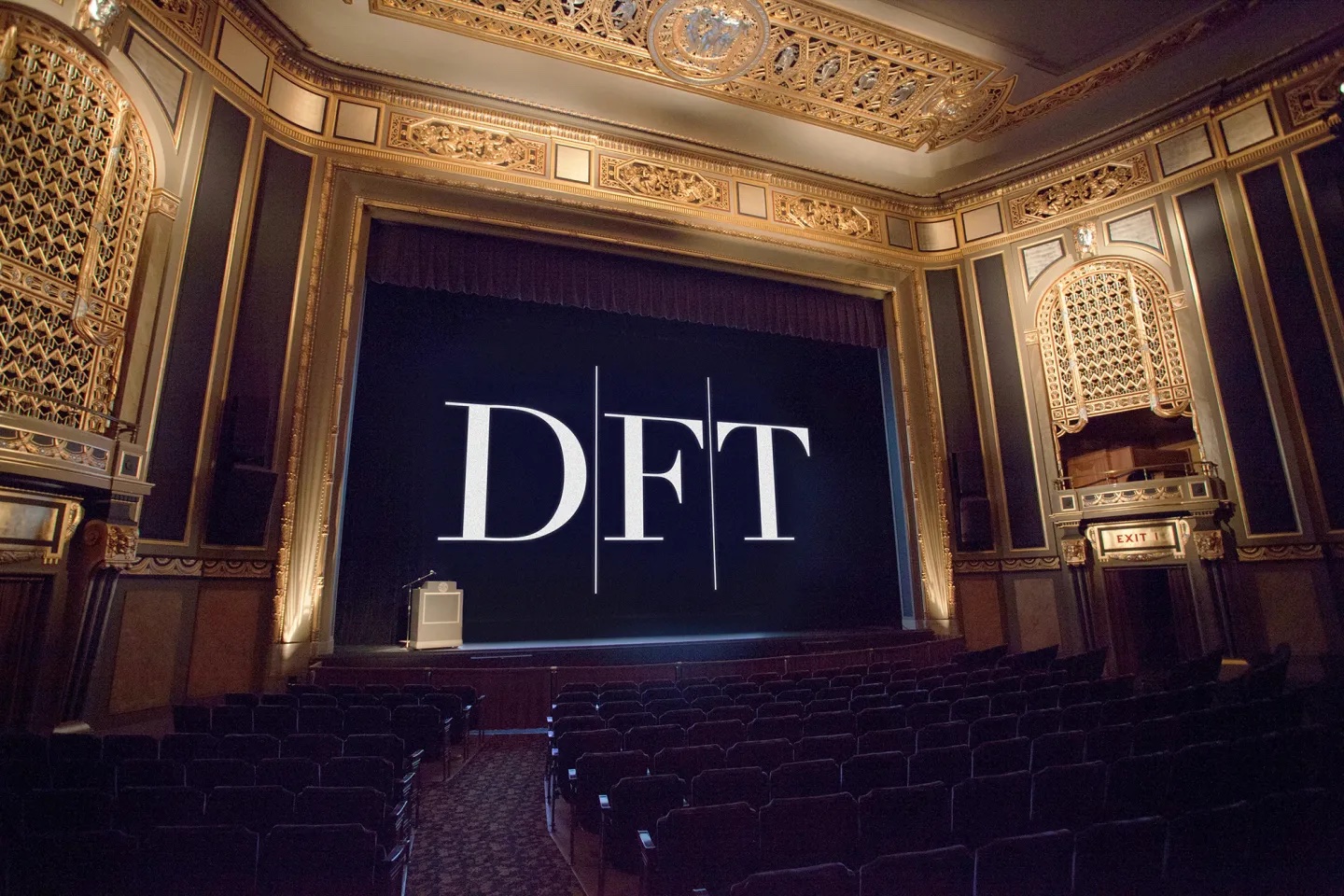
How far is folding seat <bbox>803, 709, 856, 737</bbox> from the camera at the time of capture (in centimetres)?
338

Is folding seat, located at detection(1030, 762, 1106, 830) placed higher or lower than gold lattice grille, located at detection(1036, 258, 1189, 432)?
lower

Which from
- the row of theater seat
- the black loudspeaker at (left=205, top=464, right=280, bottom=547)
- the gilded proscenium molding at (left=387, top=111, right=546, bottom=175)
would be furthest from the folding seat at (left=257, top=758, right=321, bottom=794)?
the gilded proscenium molding at (left=387, top=111, right=546, bottom=175)

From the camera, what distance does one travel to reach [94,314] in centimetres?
503

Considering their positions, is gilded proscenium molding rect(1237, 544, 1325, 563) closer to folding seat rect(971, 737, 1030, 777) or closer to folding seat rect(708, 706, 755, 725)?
folding seat rect(971, 737, 1030, 777)

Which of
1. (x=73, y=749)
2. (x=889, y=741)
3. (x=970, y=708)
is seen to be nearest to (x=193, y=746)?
(x=73, y=749)

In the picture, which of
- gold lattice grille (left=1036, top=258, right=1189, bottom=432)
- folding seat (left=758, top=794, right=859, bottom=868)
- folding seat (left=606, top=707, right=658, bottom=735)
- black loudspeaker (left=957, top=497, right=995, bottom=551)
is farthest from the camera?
black loudspeaker (left=957, top=497, right=995, bottom=551)

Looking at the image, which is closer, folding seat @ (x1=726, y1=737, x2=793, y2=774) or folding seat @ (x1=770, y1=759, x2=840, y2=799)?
folding seat @ (x1=770, y1=759, x2=840, y2=799)

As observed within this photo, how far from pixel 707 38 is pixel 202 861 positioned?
27.5ft

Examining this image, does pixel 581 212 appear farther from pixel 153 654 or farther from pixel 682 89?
pixel 153 654

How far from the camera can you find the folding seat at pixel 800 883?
5.06 feet

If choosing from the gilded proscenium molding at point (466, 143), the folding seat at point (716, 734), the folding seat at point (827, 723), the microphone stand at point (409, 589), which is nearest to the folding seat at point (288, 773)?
the folding seat at point (716, 734)

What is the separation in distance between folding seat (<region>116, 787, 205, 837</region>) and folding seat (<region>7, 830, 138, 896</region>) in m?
0.36

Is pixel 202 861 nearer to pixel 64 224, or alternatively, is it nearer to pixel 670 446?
pixel 64 224

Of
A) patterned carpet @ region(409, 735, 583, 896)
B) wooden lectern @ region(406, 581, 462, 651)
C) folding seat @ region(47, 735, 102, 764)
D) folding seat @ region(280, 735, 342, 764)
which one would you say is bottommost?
Answer: patterned carpet @ region(409, 735, 583, 896)
